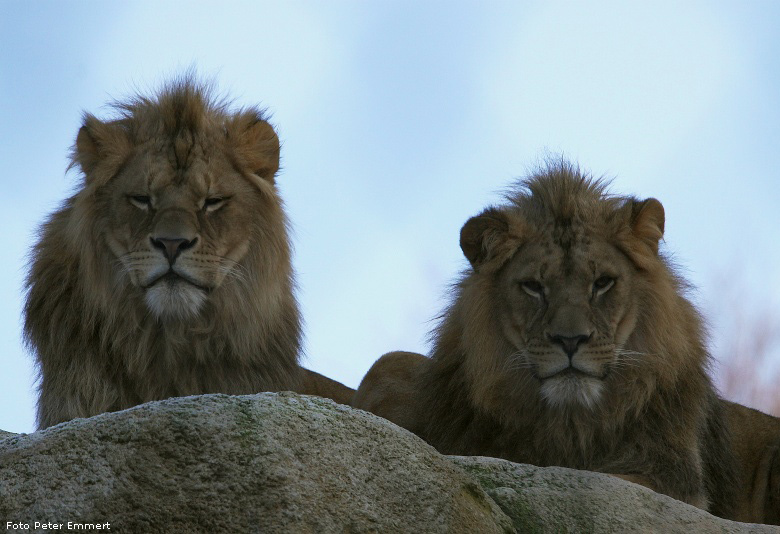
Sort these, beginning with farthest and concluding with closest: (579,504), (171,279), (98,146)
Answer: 1. (98,146)
2. (171,279)
3. (579,504)

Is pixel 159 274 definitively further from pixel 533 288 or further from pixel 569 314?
pixel 569 314

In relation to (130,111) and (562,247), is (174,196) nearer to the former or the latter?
(130,111)

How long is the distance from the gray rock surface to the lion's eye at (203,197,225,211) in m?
1.60

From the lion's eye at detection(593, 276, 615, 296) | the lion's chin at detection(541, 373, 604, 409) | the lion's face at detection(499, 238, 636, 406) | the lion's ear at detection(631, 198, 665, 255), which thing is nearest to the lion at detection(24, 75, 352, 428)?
the lion's face at detection(499, 238, 636, 406)

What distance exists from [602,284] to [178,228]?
5.34 feet

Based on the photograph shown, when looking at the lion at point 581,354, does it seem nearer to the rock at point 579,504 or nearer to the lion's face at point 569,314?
the lion's face at point 569,314

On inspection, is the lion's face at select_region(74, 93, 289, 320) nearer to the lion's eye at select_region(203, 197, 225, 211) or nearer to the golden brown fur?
the lion's eye at select_region(203, 197, 225, 211)

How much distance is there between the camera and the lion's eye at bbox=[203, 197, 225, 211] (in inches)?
184

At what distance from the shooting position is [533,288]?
14.8 ft

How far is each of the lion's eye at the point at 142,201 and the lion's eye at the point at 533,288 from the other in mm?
1507

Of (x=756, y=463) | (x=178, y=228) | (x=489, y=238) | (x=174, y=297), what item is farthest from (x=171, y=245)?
(x=756, y=463)

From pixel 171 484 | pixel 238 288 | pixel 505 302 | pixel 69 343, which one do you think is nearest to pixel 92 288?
pixel 69 343

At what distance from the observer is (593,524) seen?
339 cm

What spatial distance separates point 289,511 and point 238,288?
2.04 metres
